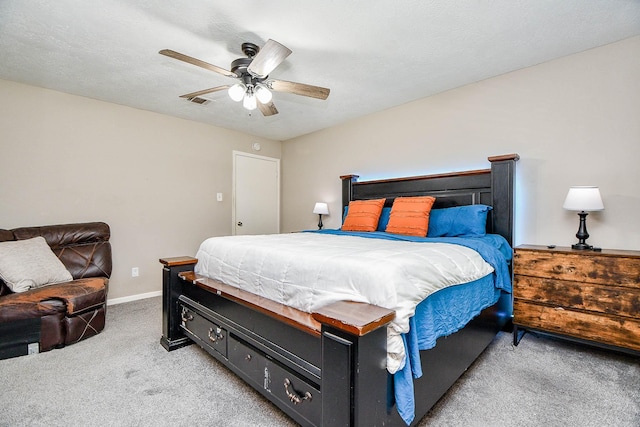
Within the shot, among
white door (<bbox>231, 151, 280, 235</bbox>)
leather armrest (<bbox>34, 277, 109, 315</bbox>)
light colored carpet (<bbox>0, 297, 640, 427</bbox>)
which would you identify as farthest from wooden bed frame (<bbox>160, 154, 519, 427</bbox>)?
white door (<bbox>231, 151, 280, 235</bbox>)

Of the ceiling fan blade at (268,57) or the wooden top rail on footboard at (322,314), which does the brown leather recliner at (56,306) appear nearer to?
the wooden top rail on footboard at (322,314)

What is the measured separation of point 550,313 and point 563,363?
1.13ft

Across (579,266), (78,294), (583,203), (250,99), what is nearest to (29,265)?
(78,294)

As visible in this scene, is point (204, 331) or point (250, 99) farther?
point (250, 99)

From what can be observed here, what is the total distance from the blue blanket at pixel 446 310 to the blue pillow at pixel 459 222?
0.14 metres

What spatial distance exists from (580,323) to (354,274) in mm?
1962

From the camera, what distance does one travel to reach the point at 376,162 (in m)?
4.07

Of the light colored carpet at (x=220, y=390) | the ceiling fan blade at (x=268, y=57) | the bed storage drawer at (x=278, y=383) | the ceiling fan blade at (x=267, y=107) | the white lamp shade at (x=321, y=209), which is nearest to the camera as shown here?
the bed storage drawer at (x=278, y=383)

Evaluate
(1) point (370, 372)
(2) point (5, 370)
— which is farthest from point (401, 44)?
(2) point (5, 370)

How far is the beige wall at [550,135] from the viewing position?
7.80ft

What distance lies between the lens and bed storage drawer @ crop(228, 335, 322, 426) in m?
1.36

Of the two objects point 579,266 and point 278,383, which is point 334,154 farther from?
point 278,383

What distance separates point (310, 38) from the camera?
232cm

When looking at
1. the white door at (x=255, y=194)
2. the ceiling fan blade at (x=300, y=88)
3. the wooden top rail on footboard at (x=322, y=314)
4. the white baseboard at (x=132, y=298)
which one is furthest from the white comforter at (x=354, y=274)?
the white door at (x=255, y=194)
